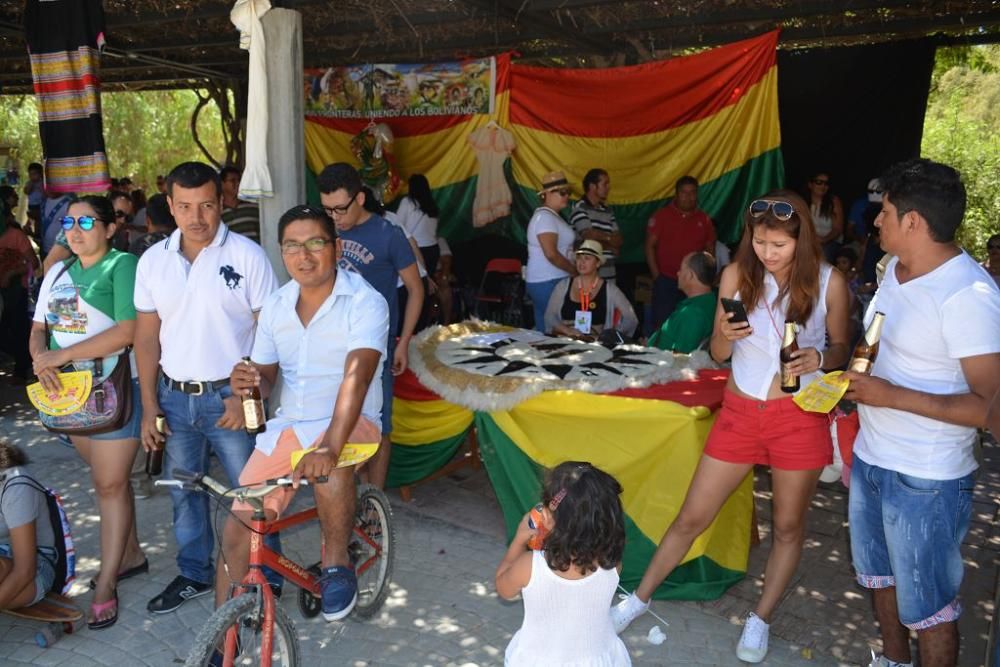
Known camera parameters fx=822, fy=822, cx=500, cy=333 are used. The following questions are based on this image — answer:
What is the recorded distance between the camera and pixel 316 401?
3047 mm

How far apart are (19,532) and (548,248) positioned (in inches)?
145

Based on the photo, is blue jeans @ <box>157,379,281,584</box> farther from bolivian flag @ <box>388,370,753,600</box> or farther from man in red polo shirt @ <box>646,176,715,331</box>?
man in red polo shirt @ <box>646,176,715,331</box>

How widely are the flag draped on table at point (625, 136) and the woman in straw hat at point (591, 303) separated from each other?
1875 millimetres

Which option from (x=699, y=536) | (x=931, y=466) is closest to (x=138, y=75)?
(x=699, y=536)

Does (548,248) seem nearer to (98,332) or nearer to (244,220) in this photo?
(244,220)

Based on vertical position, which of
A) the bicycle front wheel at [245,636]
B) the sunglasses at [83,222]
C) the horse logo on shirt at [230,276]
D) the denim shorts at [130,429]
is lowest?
the bicycle front wheel at [245,636]

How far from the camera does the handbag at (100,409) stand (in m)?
3.35

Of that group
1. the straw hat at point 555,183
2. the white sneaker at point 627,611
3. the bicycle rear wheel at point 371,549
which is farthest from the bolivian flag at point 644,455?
the straw hat at point 555,183

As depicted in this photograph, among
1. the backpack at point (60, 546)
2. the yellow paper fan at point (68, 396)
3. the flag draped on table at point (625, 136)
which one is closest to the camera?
the yellow paper fan at point (68, 396)

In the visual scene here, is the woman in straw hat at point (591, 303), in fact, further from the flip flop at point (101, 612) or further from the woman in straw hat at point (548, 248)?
the flip flop at point (101, 612)

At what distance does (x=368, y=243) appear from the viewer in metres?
4.06

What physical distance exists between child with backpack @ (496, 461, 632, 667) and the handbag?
2.01 m

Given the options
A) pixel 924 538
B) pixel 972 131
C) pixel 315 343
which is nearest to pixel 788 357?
pixel 924 538

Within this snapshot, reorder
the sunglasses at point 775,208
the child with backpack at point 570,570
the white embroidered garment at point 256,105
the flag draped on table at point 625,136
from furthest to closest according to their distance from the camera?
the flag draped on table at point 625,136 < the white embroidered garment at point 256,105 < the sunglasses at point 775,208 < the child with backpack at point 570,570
